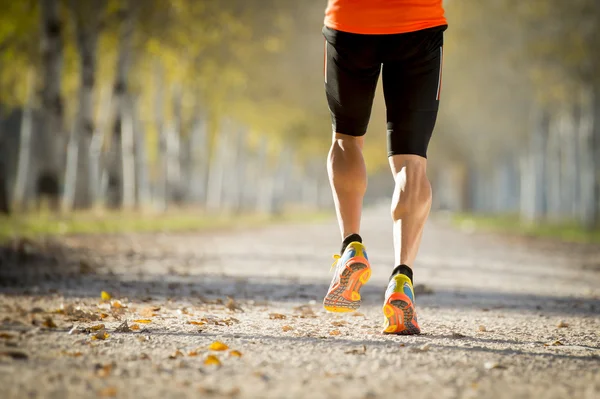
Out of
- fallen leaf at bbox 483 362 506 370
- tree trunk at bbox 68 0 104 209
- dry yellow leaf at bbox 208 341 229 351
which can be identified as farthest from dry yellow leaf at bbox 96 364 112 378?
tree trunk at bbox 68 0 104 209

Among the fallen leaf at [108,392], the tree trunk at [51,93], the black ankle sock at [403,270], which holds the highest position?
the tree trunk at [51,93]

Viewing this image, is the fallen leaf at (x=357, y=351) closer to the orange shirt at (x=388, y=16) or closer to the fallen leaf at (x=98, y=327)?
the fallen leaf at (x=98, y=327)

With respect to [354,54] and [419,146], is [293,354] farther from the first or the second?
[354,54]

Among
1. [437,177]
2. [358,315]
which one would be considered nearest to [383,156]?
[437,177]

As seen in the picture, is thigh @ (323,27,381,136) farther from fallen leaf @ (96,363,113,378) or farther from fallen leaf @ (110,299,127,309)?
fallen leaf @ (96,363,113,378)

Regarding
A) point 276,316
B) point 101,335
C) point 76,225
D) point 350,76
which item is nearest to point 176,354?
point 101,335

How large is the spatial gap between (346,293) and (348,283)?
0.18 ft

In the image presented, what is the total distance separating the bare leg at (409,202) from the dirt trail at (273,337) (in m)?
0.52

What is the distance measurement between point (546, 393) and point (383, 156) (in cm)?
4796

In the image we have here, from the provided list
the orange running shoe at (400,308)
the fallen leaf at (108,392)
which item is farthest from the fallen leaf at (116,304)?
the fallen leaf at (108,392)

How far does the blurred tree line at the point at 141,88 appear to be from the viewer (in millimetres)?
Result: 17156

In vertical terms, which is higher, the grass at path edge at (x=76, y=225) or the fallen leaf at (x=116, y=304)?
the grass at path edge at (x=76, y=225)

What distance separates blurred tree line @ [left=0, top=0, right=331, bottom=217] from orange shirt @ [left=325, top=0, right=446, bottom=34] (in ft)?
39.6

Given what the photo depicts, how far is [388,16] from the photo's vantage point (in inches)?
159
